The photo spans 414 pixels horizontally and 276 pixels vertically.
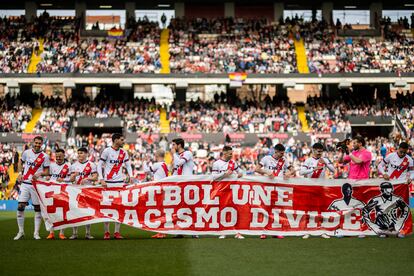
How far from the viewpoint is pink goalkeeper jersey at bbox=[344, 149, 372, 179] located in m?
17.2

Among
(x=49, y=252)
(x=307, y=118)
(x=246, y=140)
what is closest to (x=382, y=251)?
(x=49, y=252)

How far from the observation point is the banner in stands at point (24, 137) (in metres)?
44.2

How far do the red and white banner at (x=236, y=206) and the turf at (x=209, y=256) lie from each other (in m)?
0.45

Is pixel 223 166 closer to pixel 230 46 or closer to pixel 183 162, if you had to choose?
pixel 183 162

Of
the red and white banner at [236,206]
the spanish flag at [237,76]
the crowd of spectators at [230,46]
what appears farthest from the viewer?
the crowd of spectators at [230,46]

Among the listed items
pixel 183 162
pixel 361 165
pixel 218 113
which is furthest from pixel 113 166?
pixel 218 113

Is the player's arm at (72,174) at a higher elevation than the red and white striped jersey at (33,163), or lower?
lower

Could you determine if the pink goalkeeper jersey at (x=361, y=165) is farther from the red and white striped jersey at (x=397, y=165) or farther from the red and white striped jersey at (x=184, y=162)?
the red and white striped jersey at (x=184, y=162)

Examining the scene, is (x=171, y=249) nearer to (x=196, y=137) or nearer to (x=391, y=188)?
(x=391, y=188)

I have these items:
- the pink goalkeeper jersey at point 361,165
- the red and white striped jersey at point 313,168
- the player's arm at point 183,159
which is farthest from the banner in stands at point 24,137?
the pink goalkeeper jersey at point 361,165

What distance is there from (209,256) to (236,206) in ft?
12.0

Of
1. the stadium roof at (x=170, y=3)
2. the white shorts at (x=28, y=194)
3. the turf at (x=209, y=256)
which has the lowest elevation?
the turf at (x=209, y=256)

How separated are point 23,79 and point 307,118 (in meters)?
18.7

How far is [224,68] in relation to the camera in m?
A: 48.5
